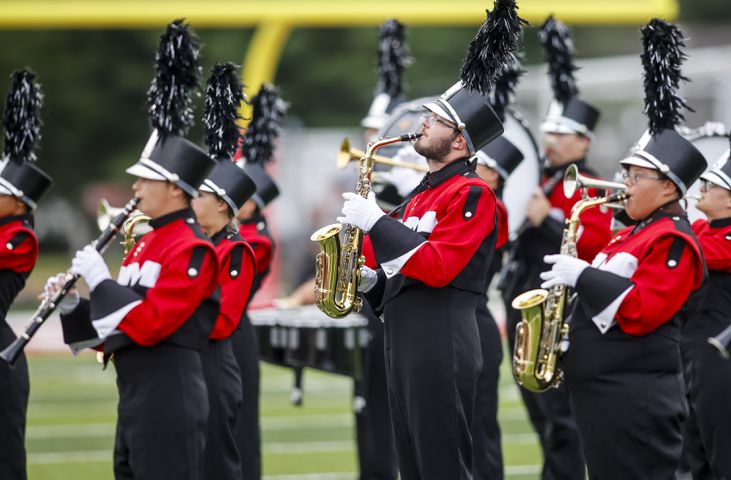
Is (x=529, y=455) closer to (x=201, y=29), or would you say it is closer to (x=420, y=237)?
(x=420, y=237)

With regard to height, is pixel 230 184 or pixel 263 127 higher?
pixel 263 127

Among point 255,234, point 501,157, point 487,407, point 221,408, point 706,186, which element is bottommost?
point 487,407

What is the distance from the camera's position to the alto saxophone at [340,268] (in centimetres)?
618

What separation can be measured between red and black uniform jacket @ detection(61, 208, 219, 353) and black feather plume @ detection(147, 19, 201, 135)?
0.51m

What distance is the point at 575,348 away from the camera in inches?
235

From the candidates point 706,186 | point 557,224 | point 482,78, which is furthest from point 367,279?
point 557,224

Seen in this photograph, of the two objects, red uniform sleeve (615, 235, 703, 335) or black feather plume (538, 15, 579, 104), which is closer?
red uniform sleeve (615, 235, 703, 335)

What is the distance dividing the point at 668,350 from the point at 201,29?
2539 centimetres

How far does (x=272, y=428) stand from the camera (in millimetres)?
12023

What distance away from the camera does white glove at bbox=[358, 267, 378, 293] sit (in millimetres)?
6176

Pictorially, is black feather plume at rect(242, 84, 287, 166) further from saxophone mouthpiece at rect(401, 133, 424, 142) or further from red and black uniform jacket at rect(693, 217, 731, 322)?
red and black uniform jacket at rect(693, 217, 731, 322)

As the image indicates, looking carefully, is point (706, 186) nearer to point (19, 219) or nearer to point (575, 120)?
point (575, 120)

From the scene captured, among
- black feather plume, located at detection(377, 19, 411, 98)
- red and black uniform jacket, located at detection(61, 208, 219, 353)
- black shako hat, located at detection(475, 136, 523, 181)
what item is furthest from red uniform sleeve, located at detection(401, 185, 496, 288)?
black feather plume, located at detection(377, 19, 411, 98)

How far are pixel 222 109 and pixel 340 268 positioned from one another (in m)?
1.18
